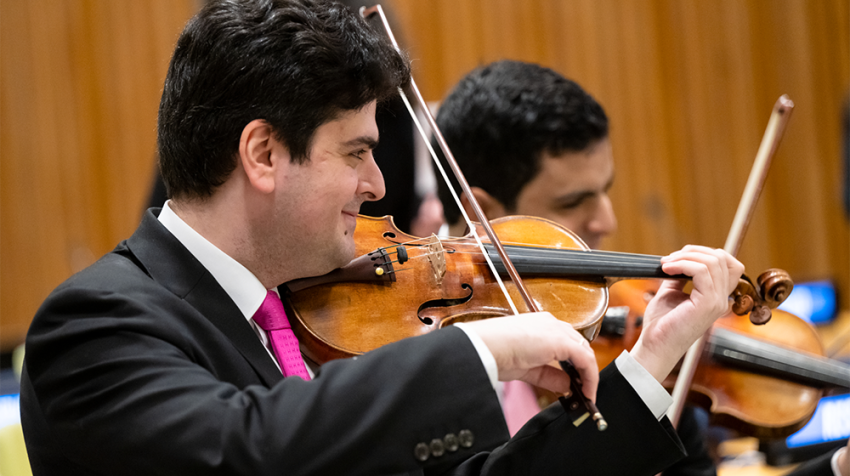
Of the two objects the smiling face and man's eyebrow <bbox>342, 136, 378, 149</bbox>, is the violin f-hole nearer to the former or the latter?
the smiling face

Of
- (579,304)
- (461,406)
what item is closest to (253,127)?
(461,406)

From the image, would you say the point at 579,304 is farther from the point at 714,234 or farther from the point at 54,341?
the point at 714,234

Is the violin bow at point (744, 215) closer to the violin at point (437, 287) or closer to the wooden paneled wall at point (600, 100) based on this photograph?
the violin at point (437, 287)

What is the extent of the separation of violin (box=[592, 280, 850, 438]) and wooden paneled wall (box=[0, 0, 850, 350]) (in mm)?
1927

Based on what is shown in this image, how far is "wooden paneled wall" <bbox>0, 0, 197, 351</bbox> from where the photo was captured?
136 inches

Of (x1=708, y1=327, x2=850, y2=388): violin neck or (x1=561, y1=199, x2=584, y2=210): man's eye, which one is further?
(x1=561, y1=199, x2=584, y2=210): man's eye

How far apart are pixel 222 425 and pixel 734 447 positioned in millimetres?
2003

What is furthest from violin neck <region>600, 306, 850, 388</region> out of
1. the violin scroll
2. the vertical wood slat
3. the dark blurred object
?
the vertical wood slat

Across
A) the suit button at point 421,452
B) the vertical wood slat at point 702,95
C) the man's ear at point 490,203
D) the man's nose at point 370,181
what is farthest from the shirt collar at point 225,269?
the vertical wood slat at point 702,95

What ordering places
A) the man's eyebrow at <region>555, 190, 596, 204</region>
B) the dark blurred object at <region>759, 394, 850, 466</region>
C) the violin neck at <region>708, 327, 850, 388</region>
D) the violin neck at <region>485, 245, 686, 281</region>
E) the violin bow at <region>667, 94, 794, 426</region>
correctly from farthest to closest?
the dark blurred object at <region>759, 394, 850, 466</region> < the man's eyebrow at <region>555, 190, 596, 204</region> < the violin neck at <region>708, 327, 850, 388</region> < the violin bow at <region>667, 94, 794, 426</region> < the violin neck at <region>485, 245, 686, 281</region>

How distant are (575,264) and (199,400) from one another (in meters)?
0.67

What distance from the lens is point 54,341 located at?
0.90 m

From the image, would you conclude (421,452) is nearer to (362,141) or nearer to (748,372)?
(362,141)

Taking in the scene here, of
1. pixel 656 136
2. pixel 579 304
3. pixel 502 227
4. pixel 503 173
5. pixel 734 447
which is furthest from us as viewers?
pixel 656 136
